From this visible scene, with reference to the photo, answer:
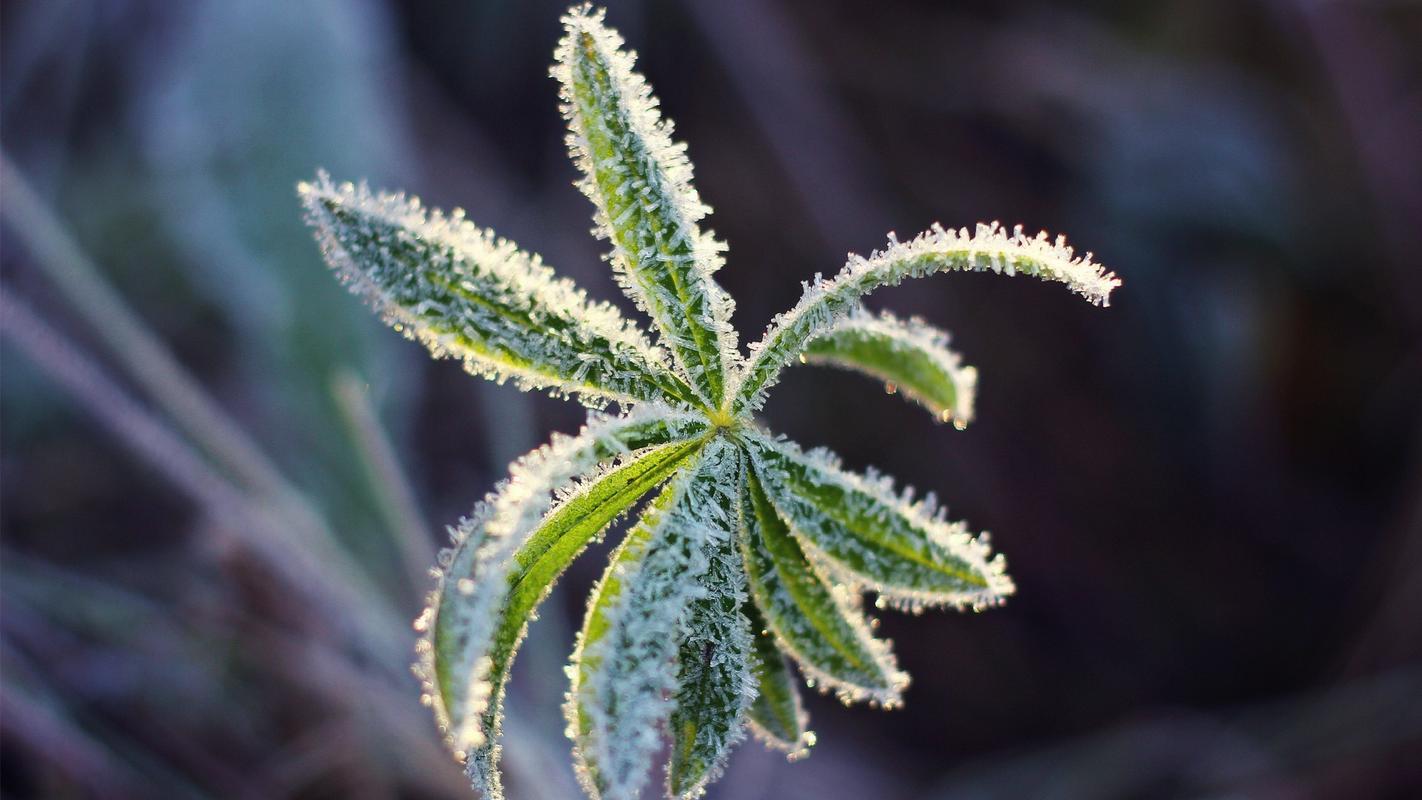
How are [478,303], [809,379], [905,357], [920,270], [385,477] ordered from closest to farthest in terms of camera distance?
[920,270] < [478,303] < [905,357] < [385,477] < [809,379]

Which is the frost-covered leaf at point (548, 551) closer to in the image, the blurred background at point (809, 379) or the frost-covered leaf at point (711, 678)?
the frost-covered leaf at point (711, 678)

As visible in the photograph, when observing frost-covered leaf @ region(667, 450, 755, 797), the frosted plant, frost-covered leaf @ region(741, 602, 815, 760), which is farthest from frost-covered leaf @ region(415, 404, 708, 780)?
frost-covered leaf @ region(741, 602, 815, 760)

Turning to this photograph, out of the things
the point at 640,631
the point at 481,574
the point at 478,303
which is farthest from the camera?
the point at 478,303

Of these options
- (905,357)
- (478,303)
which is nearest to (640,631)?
(478,303)

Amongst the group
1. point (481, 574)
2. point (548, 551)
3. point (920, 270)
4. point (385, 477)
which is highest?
point (385, 477)

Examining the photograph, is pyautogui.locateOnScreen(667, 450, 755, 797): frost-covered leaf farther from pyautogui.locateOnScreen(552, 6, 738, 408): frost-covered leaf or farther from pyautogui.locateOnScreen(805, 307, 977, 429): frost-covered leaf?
pyautogui.locateOnScreen(805, 307, 977, 429): frost-covered leaf

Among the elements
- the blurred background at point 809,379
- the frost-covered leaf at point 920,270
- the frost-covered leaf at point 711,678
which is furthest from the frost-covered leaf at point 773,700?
the blurred background at point 809,379

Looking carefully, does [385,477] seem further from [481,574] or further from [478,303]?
[481,574]
